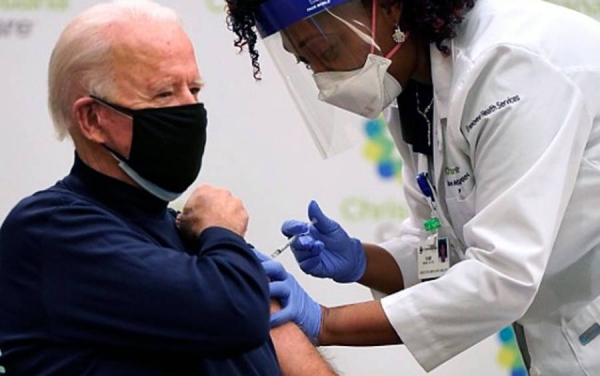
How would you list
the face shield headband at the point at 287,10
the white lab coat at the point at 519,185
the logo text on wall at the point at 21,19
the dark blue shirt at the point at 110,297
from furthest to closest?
the logo text on wall at the point at 21,19 → the face shield headband at the point at 287,10 → the white lab coat at the point at 519,185 → the dark blue shirt at the point at 110,297

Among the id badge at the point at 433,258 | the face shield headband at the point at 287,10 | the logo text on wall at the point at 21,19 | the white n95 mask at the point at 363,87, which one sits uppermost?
the face shield headband at the point at 287,10

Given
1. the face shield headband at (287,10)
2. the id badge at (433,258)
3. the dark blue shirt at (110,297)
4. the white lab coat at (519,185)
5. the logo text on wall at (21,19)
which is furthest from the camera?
the logo text on wall at (21,19)

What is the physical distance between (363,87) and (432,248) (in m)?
0.41

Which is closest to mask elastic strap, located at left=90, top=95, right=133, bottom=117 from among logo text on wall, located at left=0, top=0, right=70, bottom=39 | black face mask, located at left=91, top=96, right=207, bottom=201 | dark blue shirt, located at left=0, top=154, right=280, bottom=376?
black face mask, located at left=91, top=96, right=207, bottom=201

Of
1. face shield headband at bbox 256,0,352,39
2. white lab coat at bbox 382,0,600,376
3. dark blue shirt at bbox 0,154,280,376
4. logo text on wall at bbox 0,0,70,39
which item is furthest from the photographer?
logo text on wall at bbox 0,0,70,39

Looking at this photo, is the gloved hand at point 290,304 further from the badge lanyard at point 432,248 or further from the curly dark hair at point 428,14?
the curly dark hair at point 428,14

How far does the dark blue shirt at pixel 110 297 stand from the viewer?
115cm

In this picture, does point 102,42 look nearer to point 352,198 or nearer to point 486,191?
point 486,191

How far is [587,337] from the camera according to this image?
66.6 inches

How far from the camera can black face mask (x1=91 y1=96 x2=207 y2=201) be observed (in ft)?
4.07

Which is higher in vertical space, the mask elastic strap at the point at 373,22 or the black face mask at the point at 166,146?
the black face mask at the point at 166,146

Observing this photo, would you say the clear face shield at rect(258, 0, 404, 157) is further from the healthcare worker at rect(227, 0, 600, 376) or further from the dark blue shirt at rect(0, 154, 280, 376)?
the dark blue shirt at rect(0, 154, 280, 376)

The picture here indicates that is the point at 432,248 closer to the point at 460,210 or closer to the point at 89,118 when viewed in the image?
the point at 460,210

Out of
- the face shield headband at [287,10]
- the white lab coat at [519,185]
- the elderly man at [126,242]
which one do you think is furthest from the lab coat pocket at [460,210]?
the elderly man at [126,242]
